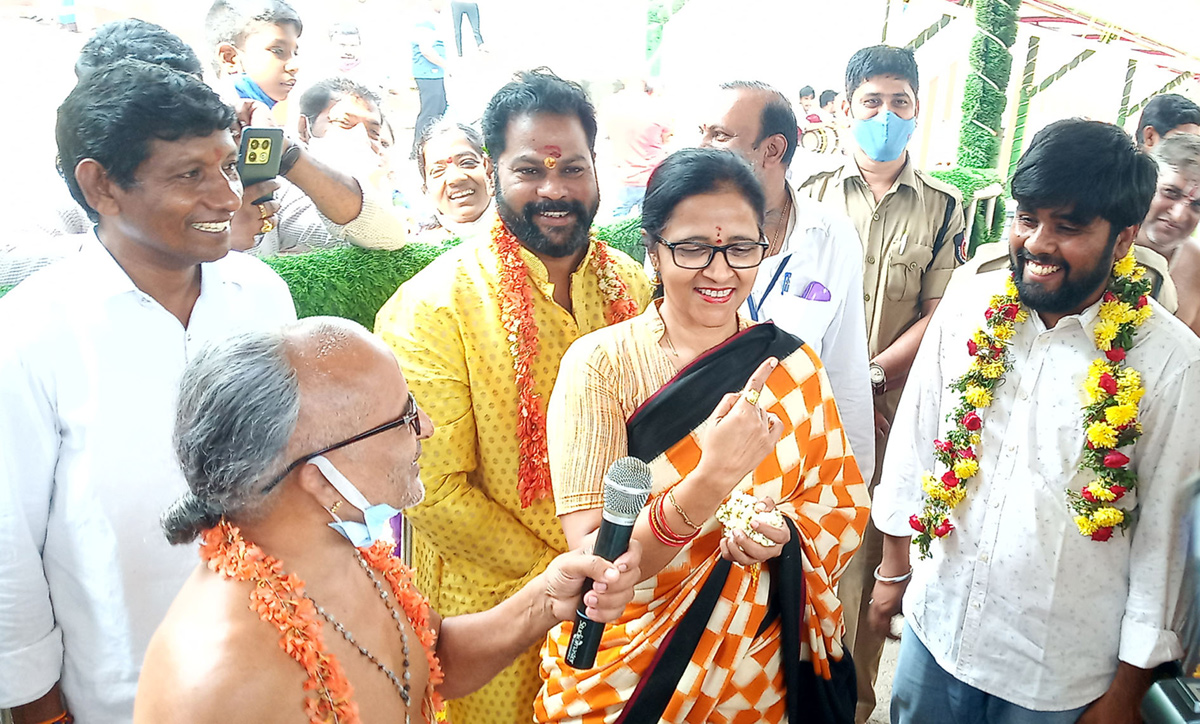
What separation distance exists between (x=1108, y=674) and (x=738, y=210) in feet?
4.54

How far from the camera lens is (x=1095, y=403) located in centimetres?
188

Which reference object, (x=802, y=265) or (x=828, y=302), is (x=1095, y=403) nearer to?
(x=828, y=302)

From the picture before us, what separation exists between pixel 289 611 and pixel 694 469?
2.51ft

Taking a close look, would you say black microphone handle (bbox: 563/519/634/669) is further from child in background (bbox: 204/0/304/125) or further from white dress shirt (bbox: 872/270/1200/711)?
child in background (bbox: 204/0/304/125)

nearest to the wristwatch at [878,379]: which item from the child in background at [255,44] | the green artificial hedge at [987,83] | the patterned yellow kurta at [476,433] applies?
the patterned yellow kurta at [476,433]

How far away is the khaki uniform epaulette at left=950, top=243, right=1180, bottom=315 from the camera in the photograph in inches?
109

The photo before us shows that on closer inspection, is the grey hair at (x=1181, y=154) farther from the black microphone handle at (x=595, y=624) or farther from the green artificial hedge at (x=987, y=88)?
the black microphone handle at (x=595, y=624)

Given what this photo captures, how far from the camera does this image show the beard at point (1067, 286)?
76.7 inches

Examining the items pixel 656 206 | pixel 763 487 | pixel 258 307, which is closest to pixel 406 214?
pixel 258 307

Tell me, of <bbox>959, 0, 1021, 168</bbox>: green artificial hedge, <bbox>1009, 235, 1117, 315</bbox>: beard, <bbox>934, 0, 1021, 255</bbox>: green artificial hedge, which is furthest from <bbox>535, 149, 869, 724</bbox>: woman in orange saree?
<bbox>959, 0, 1021, 168</bbox>: green artificial hedge

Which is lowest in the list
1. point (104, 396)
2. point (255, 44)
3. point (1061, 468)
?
point (1061, 468)

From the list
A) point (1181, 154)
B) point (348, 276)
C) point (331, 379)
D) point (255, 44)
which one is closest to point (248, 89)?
point (255, 44)

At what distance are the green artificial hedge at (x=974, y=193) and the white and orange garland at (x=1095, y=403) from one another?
3693 mm

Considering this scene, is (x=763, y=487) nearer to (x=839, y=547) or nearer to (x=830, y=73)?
(x=839, y=547)
